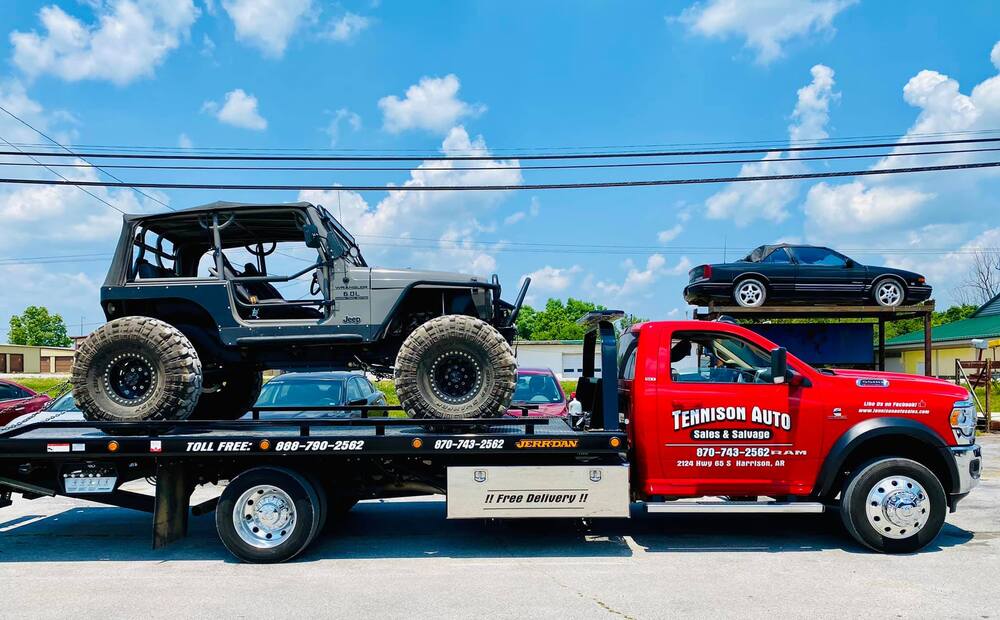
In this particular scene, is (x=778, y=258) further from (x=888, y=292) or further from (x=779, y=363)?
(x=779, y=363)

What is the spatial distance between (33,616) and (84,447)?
1509 mm

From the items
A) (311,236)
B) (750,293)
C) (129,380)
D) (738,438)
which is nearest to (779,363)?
(738,438)

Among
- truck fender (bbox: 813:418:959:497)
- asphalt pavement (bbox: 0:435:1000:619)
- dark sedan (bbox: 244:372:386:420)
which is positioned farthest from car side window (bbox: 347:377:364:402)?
truck fender (bbox: 813:418:959:497)

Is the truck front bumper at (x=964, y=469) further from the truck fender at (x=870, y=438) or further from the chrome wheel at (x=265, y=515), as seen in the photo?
the chrome wheel at (x=265, y=515)

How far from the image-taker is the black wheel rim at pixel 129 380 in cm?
→ 631

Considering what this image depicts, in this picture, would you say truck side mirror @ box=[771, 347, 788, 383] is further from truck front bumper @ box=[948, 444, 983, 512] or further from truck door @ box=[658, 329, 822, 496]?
truck front bumper @ box=[948, 444, 983, 512]

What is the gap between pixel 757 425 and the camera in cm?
609

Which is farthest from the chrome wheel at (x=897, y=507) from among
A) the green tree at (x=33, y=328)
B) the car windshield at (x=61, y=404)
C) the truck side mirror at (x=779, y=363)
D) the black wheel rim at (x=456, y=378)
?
the green tree at (x=33, y=328)

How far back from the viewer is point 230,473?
6402 millimetres

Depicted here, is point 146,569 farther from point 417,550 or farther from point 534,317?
point 534,317

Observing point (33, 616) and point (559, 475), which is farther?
point (559, 475)

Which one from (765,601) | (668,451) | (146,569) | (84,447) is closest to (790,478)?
(668,451)

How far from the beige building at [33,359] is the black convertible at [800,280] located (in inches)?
2651

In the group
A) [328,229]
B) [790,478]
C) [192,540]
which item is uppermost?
[328,229]
